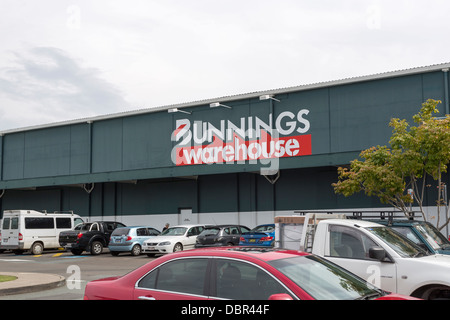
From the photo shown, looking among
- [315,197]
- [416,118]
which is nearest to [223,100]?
[315,197]

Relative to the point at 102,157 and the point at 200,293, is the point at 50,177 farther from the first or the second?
the point at 200,293

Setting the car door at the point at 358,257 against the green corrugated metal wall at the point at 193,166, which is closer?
the car door at the point at 358,257

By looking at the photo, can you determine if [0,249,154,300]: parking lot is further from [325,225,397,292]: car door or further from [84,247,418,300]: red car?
[84,247,418,300]: red car

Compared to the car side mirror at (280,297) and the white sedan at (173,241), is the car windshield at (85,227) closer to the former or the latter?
the white sedan at (173,241)

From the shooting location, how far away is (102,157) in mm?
36875

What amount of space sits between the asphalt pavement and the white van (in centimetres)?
1324

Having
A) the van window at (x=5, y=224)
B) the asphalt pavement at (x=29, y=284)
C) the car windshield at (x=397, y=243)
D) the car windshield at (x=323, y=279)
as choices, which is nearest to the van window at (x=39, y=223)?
the van window at (x=5, y=224)

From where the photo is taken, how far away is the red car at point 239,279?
5.38m

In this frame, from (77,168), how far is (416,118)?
26.6 m

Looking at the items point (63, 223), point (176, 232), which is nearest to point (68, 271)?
point (176, 232)

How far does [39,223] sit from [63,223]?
1350 millimetres

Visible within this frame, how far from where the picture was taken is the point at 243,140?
30562 millimetres

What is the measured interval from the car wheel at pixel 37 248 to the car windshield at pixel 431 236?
21.9 metres
